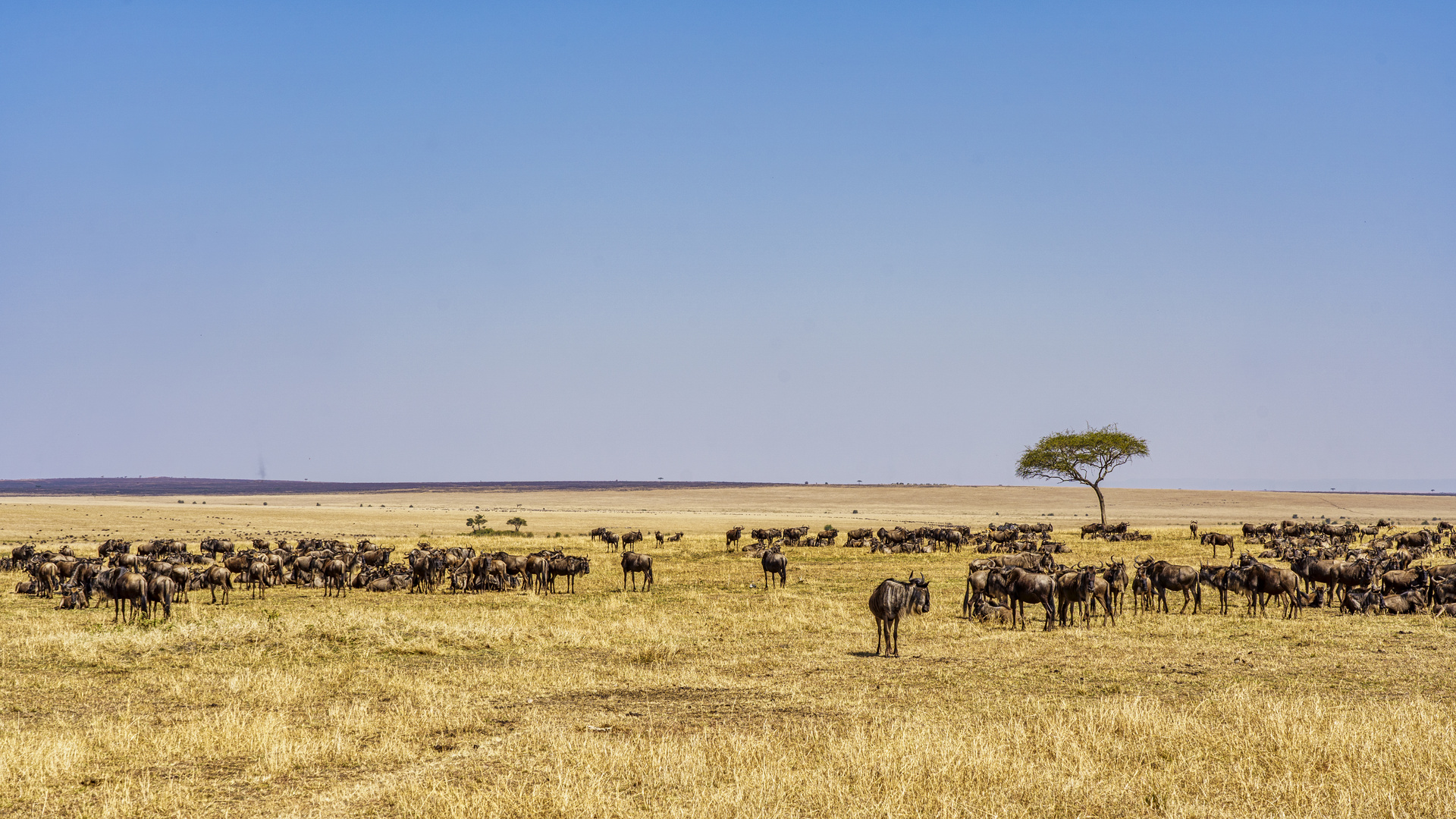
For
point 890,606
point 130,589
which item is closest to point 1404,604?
point 890,606

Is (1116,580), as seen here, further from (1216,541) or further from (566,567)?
(1216,541)

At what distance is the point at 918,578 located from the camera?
2934 cm

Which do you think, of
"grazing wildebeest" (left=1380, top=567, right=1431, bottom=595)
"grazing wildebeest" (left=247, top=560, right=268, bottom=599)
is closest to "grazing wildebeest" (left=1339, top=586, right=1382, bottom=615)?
"grazing wildebeest" (left=1380, top=567, right=1431, bottom=595)

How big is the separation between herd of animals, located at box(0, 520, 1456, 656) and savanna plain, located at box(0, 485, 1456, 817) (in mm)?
927

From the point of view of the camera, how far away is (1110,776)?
1026 centimetres

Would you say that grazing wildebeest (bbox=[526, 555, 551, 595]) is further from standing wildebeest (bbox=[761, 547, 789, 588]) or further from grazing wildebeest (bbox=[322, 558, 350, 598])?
standing wildebeest (bbox=[761, 547, 789, 588])

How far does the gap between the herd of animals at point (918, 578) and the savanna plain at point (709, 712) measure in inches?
36.5

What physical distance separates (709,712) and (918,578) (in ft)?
54.2

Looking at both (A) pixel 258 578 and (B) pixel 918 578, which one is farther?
(A) pixel 258 578


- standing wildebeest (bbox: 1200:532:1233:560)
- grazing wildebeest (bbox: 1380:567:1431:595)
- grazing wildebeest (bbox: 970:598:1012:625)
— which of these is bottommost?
standing wildebeest (bbox: 1200:532:1233:560)

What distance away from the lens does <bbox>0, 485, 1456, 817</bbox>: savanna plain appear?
380 inches

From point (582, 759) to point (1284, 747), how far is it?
7.58 m

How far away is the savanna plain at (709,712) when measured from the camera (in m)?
9.65

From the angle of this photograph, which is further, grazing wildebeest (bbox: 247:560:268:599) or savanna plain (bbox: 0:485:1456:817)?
grazing wildebeest (bbox: 247:560:268:599)
